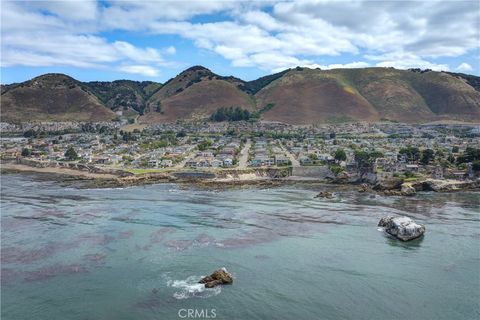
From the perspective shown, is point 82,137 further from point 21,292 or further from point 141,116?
point 21,292

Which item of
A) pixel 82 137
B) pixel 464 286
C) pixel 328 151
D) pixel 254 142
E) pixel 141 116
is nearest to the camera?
pixel 464 286

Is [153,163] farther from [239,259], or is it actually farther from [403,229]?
[403,229]

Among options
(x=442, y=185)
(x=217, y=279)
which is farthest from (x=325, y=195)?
(x=217, y=279)

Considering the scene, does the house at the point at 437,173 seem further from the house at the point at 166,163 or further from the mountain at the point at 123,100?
the mountain at the point at 123,100

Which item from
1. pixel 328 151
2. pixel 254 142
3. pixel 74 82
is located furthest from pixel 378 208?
pixel 74 82

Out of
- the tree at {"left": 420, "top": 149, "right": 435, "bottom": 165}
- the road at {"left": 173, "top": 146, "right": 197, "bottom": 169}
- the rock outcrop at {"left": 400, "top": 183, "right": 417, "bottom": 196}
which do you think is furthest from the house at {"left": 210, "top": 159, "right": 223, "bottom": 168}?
the tree at {"left": 420, "top": 149, "right": 435, "bottom": 165}

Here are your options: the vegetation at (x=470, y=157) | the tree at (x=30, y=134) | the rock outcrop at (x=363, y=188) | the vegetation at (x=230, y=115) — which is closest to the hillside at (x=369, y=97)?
the vegetation at (x=230, y=115)
